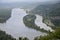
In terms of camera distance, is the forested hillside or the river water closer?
the river water

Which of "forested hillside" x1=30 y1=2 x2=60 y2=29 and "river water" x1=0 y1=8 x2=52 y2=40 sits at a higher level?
"forested hillside" x1=30 y1=2 x2=60 y2=29

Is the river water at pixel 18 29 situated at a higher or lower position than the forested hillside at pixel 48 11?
lower

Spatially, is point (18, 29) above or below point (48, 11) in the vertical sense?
below

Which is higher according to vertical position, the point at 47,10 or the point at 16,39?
the point at 47,10

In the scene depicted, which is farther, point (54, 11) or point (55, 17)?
point (54, 11)

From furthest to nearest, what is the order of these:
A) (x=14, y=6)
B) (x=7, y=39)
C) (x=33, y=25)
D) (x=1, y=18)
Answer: (x=14, y=6), (x=1, y=18), (x=33, y=25), (x=7, y=39)

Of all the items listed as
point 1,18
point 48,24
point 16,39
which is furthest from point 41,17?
point 16,39

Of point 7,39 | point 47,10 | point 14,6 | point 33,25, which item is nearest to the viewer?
point 7,39

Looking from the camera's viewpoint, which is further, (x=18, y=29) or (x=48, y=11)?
(x=48, y=11)

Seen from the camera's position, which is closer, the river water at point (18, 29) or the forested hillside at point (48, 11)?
the river water at point (18, 29)

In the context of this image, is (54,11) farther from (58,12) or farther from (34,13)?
(34,13)
